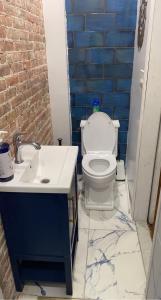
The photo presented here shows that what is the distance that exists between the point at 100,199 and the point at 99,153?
480mm

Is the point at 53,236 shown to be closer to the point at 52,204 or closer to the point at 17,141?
the point at 52,204

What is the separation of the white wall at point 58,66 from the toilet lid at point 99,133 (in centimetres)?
22

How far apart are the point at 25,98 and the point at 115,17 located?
49.2 inches

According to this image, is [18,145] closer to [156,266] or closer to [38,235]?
[38,235]

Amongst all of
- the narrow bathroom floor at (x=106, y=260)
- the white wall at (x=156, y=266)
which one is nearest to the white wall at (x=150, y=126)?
the narrow bathroom floor at (x=106, y=260)

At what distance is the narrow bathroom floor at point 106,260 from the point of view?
157 centimetres

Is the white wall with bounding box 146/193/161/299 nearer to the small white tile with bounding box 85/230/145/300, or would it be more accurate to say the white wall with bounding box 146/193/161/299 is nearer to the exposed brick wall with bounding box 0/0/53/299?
the small white tile with bounding box 85/230/145/300

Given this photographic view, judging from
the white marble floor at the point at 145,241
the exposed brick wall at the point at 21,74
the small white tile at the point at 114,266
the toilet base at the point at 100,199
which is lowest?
the small white tile at the point at 114,266

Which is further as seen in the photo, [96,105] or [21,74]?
[96,105]

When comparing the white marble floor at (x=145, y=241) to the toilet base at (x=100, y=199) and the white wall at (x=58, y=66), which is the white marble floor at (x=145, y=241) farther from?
the white wall at (x=58, y=66)

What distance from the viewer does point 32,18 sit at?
179 centimetres

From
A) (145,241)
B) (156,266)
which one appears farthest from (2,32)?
(145,241)

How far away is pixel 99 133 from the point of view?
2.46 meters

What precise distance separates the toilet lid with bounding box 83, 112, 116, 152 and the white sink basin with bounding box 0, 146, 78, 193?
2.75ft
